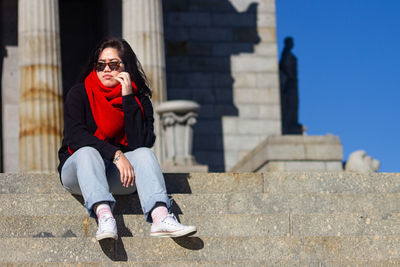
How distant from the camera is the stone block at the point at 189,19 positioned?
75.7 feet

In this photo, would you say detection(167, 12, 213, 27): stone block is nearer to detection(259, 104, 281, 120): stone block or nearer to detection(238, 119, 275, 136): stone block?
detection(259, 104, 281, 120): stone block

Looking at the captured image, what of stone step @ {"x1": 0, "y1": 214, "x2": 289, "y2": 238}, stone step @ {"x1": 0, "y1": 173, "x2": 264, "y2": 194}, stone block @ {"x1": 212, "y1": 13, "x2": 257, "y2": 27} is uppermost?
stone block @ {"x1": 212, "y1": 13, "x2": 257, "y2": 27}

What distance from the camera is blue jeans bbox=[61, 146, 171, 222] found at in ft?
22.0

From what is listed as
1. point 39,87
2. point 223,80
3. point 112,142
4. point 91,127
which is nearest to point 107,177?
point 112,142

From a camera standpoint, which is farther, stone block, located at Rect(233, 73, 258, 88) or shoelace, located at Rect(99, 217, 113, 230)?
stone block, located at Rect(233, 73, 258, 88)

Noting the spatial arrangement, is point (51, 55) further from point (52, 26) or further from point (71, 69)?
point (71, 69)

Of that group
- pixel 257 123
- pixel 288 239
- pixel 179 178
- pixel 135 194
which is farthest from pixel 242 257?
pixel 257 123

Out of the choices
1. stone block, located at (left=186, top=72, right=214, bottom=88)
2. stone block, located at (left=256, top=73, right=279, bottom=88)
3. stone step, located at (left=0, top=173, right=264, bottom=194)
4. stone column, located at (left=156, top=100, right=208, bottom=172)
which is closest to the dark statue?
stone block, located at (left=256, top=73, right=279, bottom=88)

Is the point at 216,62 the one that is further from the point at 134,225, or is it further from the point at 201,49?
the point at 134,225

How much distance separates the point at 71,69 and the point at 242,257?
660 inches

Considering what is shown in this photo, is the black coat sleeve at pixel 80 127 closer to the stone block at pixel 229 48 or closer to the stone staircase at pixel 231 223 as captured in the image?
the stone staircase at pixel 231 223

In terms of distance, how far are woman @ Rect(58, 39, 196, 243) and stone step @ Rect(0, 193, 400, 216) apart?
0.21 meters

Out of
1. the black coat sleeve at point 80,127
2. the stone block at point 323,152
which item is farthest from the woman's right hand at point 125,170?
the stone block at point 323,152

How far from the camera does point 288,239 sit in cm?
661
